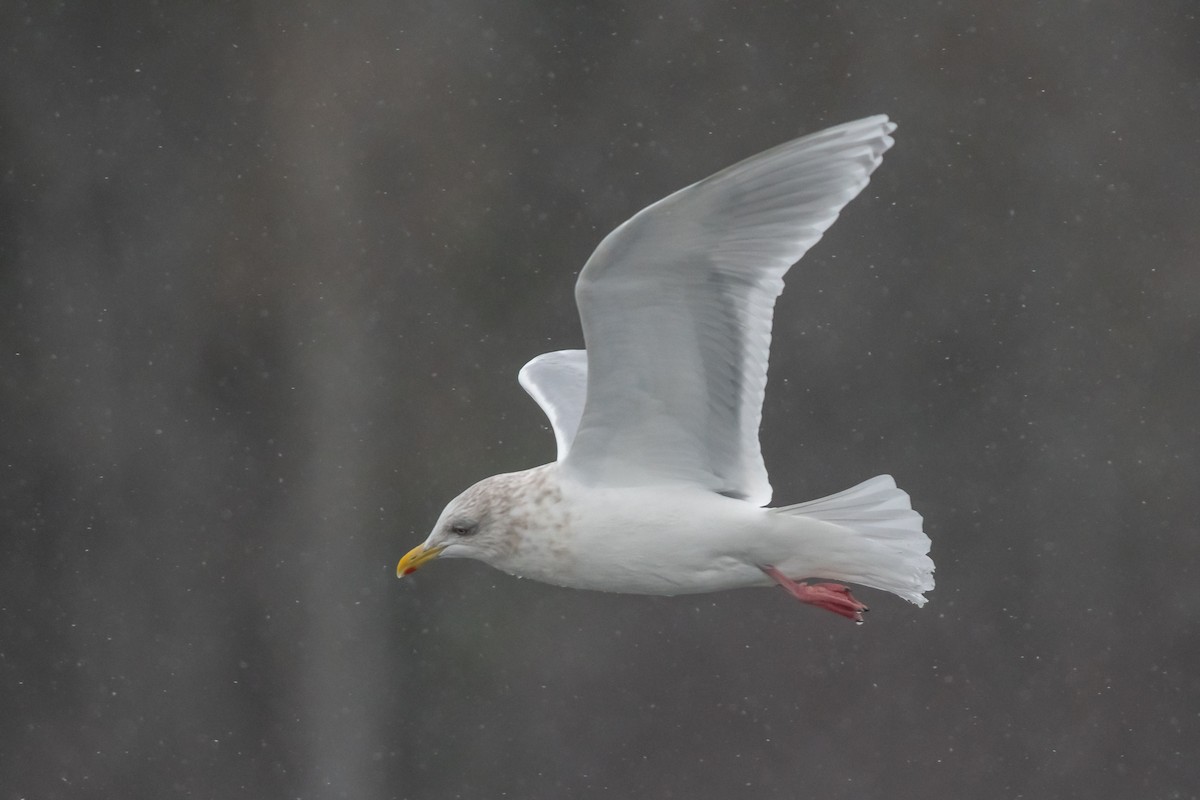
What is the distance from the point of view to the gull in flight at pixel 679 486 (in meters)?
1.67

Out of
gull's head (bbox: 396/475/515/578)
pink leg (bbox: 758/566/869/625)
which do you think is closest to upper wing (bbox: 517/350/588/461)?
gull's head (bbox: 396/475/515/578)

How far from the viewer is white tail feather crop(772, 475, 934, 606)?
182 centimetres

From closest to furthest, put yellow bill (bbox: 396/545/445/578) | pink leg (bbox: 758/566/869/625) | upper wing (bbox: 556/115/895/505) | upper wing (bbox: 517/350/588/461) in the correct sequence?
upper wing (bbox: 556/115/895/505), pink leg (bbox: 758/566/869/625), yellow bill (bbox: 396/545/445/578), upper wing (bbox: 517/350/588/461)

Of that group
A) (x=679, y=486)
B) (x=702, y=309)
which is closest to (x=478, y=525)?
(x=679, y=486)

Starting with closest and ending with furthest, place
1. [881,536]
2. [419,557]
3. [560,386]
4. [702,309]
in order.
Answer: [702,309] < [881,536] < [419,557] < [560,386]

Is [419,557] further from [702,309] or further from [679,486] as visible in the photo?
[702,309]

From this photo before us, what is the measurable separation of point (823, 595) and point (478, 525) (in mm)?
420

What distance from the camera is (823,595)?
1794mm

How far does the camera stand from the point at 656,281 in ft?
5.45

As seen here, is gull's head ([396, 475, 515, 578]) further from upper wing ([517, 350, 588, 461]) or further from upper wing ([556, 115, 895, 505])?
upper wing ([517, 350, 588, 461])

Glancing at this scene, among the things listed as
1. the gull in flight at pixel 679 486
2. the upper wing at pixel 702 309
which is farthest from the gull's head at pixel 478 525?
the upper wing at pixel 702 309

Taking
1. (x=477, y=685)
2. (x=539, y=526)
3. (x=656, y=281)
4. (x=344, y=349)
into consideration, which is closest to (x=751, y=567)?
(x=539, y=526)

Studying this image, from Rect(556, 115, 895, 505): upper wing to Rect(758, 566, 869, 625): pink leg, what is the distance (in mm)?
98

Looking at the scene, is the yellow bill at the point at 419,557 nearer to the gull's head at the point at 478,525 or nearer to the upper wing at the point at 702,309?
the gull's head at the point at 478,525
